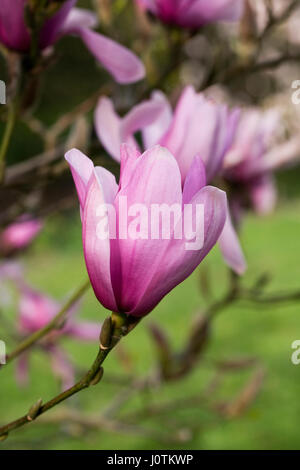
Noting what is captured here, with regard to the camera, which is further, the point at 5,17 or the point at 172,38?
the point at 172,38

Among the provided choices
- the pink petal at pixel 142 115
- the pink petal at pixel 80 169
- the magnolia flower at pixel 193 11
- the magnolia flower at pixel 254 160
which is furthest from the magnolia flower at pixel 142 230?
the magnolia flower at pixel 254 160

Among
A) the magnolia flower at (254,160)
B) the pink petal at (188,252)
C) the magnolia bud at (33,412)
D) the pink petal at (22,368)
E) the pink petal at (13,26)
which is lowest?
the pink petal at (22,368)

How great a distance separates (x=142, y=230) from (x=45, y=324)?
52cm

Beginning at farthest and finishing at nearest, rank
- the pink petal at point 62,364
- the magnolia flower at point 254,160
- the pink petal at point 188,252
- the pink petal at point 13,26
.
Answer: the pink petal at point 62,364 < the magnolia flower at point 254,160 < the pink petal at point 13,26 < the pink petal at point 188,252

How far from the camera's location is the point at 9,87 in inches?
16.8

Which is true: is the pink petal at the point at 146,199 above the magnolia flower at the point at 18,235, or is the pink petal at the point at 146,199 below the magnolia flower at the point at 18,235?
below

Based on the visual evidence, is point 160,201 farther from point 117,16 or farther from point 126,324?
point 117,16

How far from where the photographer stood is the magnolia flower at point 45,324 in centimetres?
73

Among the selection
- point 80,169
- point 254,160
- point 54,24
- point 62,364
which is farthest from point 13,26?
point 62,364

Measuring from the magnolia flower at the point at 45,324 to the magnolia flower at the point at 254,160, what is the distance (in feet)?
0.77

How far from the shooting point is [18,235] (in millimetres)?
702

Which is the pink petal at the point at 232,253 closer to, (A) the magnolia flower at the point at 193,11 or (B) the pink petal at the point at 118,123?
(B) the pink petal at the point at 118,123

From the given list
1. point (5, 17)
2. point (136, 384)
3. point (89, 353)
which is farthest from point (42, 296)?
point (89, 353)

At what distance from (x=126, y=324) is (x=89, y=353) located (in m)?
2.16
